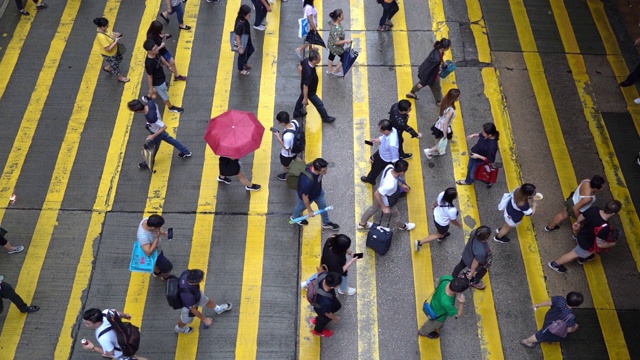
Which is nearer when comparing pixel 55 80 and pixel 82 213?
pixel 82 213

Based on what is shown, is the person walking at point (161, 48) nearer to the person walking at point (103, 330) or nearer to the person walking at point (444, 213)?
the person walking at point (103, 330)

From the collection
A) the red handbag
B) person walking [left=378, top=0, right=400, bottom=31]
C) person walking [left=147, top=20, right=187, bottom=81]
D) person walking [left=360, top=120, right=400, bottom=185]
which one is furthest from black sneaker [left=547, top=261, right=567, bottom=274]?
person walking [left=147, top=20, right=187, bottom=81]

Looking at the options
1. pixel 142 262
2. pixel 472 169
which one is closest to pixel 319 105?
pixel 472 169

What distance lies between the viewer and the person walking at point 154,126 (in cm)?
937

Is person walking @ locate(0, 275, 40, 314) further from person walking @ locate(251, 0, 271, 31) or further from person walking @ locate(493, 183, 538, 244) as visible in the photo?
person walking @ locate(493, 183, 538, 244)

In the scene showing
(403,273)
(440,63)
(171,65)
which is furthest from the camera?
(171,65)

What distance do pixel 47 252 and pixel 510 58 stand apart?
429 inches

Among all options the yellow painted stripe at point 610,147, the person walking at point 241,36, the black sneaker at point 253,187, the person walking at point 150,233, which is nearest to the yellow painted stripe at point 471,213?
the yellow painted stripe at point 610,147

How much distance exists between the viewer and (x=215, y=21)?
1373 cm

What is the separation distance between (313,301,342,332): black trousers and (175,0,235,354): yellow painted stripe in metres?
2.01

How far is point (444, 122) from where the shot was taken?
10.3m

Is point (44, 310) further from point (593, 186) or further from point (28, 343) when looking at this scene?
point (593, 186)

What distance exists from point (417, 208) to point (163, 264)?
4746 mm

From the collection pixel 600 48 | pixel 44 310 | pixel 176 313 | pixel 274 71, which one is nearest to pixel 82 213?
pixel 44 310
